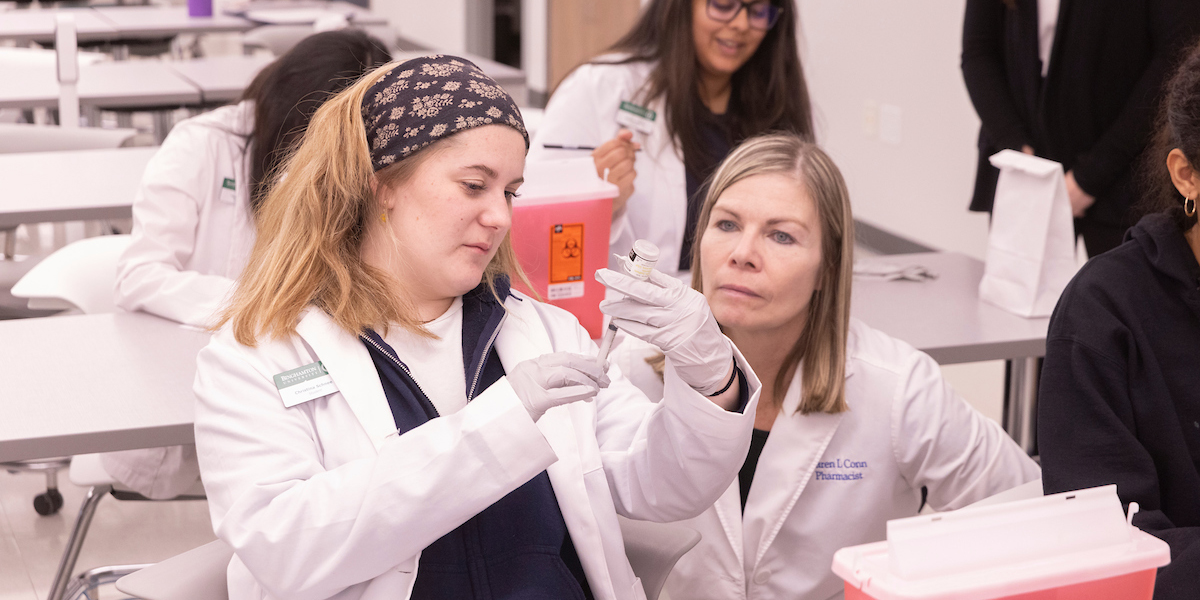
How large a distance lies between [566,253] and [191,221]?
90cm

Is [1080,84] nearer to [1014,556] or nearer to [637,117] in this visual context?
[637,117]

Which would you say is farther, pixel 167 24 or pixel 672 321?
pixel 167 24

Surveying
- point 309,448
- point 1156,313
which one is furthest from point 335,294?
point 1156,313

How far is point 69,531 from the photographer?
2912 mm

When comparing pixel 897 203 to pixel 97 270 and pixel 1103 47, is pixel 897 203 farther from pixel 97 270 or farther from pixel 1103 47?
pixel 97 270

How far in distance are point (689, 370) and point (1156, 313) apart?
1.96ft

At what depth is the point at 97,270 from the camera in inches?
96.8

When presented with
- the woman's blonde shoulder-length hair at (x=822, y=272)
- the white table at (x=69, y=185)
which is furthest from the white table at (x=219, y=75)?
the woman's blonde shoulder-length hair at (x=822, y=272)

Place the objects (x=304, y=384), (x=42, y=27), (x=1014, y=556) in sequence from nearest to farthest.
Result: (x=1014, y=556) < (x=304, y=384) < (x=42, y=27)

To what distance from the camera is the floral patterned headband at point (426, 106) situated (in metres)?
1.37

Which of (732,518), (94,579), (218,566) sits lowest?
(94,579)

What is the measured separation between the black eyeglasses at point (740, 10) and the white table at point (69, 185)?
1.48m

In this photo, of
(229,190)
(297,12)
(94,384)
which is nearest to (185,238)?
(229,190)

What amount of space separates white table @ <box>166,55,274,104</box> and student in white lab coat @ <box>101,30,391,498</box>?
2102mm
